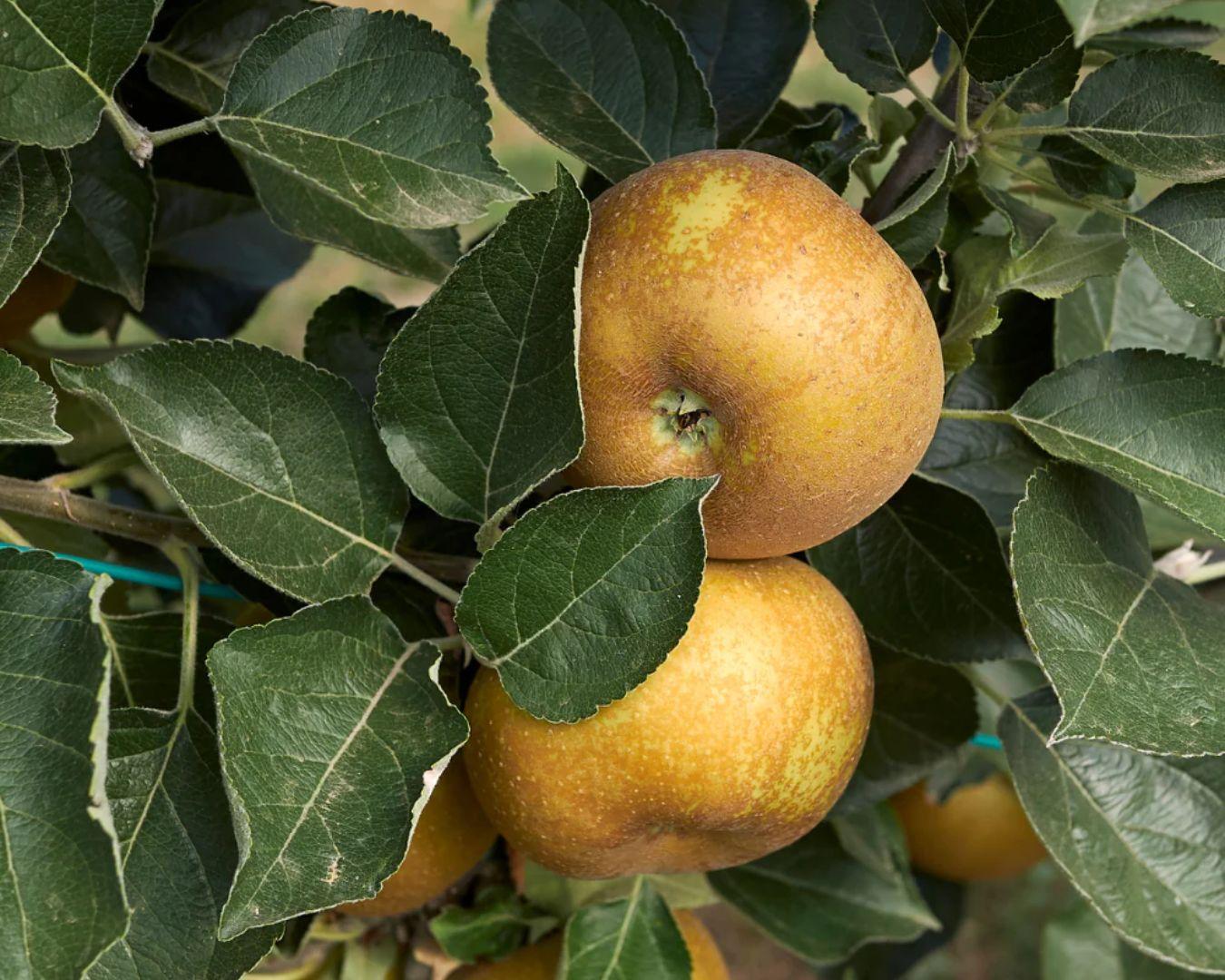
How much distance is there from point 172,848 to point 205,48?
1.37 ft

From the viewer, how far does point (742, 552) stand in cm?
59

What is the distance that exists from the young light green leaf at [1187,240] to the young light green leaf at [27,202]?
50 cm

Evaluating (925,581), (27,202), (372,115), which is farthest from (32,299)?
(925,581)

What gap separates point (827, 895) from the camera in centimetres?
91

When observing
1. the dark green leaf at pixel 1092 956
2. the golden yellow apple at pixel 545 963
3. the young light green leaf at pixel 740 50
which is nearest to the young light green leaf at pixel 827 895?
the golden yellow apple at pixel 545 963

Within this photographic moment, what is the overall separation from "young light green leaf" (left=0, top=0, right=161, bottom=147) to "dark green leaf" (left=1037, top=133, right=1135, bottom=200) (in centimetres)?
44

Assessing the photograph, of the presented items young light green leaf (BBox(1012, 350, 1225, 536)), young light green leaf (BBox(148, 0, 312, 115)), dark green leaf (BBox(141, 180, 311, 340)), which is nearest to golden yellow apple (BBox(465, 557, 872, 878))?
young light green leaf (BBox(1012, 350, 1225, 536))

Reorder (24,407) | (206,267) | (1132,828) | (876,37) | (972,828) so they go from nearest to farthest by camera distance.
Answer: (24,407) → (876,37) → (1132,828) → (206,267) → (972,828)

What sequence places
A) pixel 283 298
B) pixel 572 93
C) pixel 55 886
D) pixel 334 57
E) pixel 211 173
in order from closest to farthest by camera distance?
pixel 55 886 → pixel 334 57 → pixel 572 93 → pixel 211 173 → pixel 283 298

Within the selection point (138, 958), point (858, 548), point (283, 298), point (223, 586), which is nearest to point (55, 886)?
point (138, 958)

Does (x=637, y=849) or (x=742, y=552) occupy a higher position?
(x=742, y=552)

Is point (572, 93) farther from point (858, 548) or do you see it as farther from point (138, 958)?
point (138, 958)

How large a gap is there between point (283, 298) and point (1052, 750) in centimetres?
215

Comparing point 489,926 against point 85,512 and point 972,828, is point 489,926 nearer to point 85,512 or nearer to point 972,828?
point 85,512
